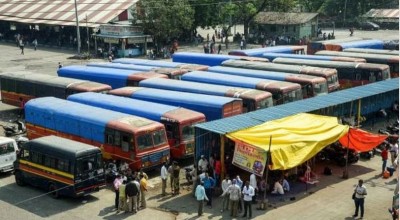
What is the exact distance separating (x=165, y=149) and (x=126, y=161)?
5.35ft

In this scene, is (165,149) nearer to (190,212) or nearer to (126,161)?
(126,161)

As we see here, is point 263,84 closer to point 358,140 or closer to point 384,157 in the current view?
point 358,140

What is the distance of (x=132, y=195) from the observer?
19594mm

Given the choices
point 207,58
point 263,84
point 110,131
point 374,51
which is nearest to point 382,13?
point 374,51

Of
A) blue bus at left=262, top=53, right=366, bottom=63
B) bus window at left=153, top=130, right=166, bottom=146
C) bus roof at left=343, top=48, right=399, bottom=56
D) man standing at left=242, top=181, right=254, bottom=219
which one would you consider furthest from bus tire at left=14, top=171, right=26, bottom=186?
bus roof at left=343, top=48, right=399, bottom=56

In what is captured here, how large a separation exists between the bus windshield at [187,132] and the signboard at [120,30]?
115ft

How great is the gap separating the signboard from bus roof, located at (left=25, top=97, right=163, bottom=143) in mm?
30783

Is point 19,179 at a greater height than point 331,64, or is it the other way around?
point 331,64

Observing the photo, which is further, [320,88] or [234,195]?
[320,88]

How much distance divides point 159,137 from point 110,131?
2047mm

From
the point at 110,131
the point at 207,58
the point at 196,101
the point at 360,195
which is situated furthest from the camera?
the point at 207,58

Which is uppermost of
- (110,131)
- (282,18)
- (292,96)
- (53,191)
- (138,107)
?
(282,18)

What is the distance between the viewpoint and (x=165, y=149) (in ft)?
78.1

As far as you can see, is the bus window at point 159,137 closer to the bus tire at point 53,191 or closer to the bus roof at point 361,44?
the bus tire at point 53,191
